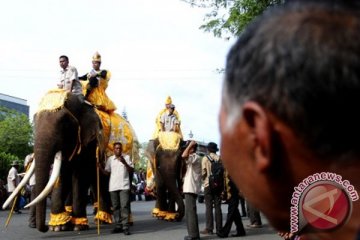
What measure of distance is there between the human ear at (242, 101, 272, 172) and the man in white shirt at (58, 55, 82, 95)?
30.9 ft

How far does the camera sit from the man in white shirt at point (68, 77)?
10.3m

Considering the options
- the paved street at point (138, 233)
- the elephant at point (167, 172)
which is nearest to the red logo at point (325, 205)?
the paved street at point (138, 233)

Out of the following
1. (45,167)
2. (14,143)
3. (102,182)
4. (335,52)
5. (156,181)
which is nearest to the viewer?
(335,52)

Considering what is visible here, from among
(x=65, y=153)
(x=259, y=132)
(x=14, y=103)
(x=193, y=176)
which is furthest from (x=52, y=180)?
(x=14, y=103)

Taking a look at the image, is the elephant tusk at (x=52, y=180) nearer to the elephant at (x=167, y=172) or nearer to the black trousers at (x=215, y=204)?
the black trousers at (x=215, y=204)

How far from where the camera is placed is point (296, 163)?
95cm

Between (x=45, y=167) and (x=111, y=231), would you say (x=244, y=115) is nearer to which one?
(x=45, y=167)

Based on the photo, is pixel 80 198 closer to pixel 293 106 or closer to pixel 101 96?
pixel 101 96

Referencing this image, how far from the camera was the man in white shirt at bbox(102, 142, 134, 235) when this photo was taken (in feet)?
32.9

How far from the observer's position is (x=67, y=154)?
10.0 metres

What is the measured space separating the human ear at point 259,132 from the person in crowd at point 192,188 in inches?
320

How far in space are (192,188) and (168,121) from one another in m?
4.64

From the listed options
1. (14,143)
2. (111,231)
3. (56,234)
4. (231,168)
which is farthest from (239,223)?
(14,143)

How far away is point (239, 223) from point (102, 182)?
3275 millimetres
